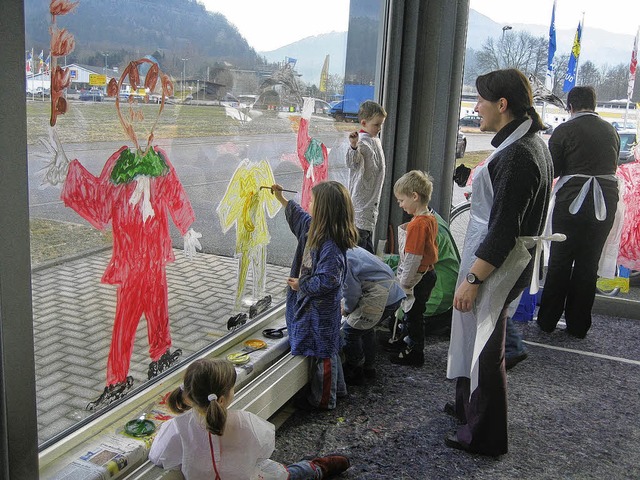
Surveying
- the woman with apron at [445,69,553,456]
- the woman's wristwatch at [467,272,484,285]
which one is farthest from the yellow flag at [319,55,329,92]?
the woman's wristwatch at [467,272,484,285]

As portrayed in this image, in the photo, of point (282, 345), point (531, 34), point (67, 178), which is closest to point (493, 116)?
point (282, 345)

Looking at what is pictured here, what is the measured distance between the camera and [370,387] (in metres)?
3.40

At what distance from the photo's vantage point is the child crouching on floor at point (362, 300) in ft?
10.7

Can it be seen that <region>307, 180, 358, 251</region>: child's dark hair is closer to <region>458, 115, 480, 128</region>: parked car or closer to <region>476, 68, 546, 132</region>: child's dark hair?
<region>476, 68, 546, 132</region>: child's dark hair

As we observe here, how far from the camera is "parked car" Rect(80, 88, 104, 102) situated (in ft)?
6.24

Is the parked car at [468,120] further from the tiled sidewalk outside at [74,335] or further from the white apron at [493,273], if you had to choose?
Result: the tiled sidewalk outside at [74,335]

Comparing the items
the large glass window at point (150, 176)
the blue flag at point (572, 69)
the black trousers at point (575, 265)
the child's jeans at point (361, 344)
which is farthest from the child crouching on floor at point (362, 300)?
the blue flag at point (572, 69)

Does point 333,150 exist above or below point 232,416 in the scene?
above

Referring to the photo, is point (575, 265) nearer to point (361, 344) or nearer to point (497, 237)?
point (361, 344)

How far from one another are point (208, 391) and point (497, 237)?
3.91ft

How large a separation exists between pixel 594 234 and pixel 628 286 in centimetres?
94

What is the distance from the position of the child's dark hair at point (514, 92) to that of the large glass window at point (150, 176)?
3.26 feet

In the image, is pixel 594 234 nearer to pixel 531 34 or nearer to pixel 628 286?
pixel 628 286

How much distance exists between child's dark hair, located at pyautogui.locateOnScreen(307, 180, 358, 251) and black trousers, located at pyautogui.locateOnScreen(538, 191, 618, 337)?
6.75 ft
